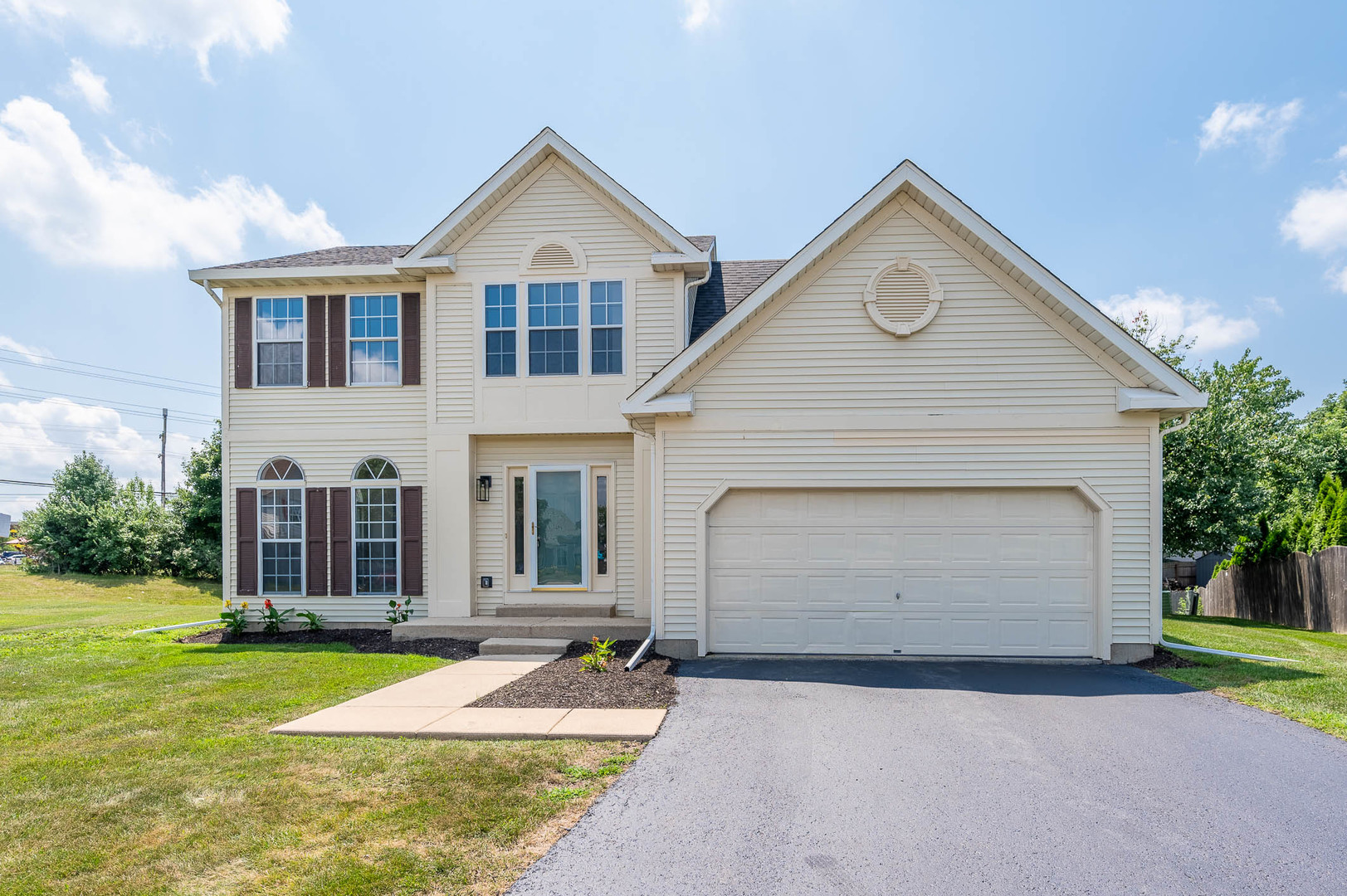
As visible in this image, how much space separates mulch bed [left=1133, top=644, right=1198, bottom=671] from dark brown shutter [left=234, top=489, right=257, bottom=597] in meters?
13.3

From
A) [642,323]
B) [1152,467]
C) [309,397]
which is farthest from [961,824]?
[309,397]

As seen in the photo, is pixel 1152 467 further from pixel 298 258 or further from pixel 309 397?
pixel 298 258

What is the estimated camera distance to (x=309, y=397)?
497 inches

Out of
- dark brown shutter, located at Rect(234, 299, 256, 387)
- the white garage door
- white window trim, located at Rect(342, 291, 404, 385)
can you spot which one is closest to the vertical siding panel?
dark brown shutter, located at Rect(234, 299, 256, 387)

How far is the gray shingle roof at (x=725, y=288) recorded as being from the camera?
12797mm

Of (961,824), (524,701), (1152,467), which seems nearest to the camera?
(961,824)

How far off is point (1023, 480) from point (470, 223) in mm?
9043

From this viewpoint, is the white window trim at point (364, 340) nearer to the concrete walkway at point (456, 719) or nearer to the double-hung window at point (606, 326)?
the double-hung window at point (606, 326)

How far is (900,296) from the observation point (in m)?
9.42

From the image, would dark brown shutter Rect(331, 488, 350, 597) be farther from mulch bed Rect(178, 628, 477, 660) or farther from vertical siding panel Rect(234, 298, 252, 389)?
vertical siding panel Rect(234, 298, 252, 389)

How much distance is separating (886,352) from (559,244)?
5486 mm

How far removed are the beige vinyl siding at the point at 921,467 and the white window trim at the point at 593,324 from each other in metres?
2.59

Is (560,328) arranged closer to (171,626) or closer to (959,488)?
(959,488)

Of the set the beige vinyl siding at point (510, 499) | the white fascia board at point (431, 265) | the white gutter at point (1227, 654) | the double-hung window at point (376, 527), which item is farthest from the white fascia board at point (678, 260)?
the white gutter at point (1227, 654)
